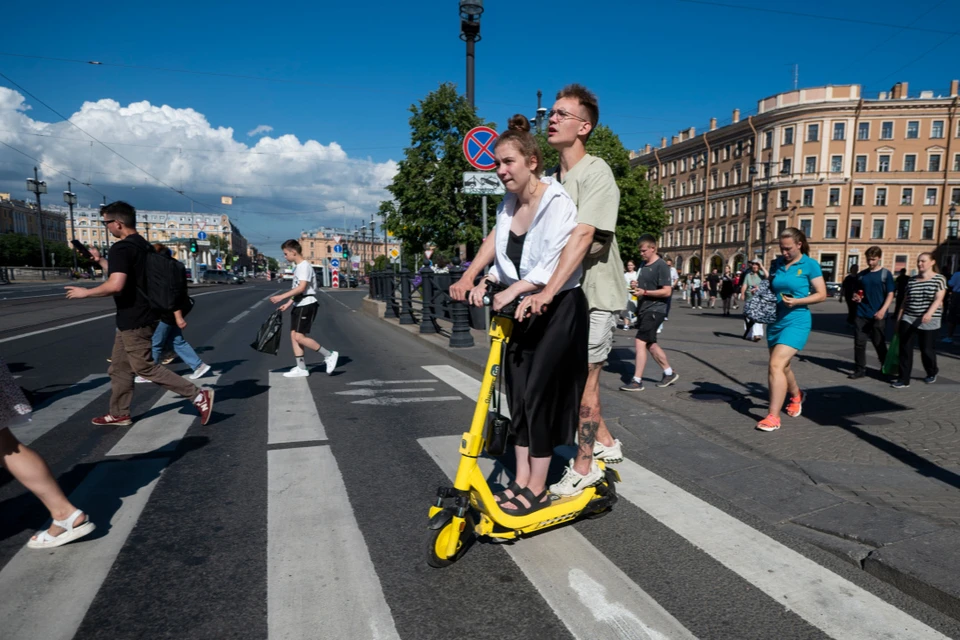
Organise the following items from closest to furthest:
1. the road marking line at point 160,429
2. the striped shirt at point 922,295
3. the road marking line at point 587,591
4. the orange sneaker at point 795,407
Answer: the road marking line at point 587,591
the road marking line at point 160,429
the orange sneaker at point 795,407
the striped shirt at point 922,295

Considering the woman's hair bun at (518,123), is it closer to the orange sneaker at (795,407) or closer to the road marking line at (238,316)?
the orange sneaker at (795,407)

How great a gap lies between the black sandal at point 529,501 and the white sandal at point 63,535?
2.01 m

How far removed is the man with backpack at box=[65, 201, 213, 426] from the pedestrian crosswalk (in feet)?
2.94

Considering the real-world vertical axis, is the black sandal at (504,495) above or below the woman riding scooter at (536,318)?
below

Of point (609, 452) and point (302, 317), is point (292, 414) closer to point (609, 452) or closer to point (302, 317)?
point (302, 317)

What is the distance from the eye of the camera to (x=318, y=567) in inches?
104

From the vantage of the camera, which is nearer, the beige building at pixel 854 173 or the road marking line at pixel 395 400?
the road marking line at pixel 395 400

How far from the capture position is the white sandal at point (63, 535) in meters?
2.80

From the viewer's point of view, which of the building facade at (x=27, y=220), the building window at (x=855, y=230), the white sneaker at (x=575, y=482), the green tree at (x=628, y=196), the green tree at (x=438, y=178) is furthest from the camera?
the building facade at (x=27, y=220)

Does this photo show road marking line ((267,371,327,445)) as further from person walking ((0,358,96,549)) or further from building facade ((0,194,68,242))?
building facade ((0,194,68,242))

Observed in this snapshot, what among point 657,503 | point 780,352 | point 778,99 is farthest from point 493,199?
point 778,99

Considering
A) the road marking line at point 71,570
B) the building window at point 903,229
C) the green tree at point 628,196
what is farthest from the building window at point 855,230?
the road marking line at point 71,570

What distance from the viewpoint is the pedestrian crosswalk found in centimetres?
223

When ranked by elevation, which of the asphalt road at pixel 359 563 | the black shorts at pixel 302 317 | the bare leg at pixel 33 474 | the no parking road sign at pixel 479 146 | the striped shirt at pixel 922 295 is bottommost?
the asphalt road at pixel 359 563
